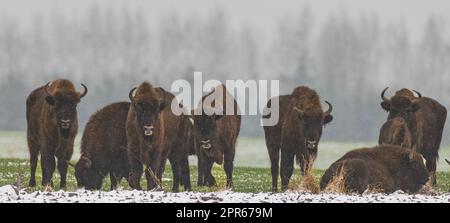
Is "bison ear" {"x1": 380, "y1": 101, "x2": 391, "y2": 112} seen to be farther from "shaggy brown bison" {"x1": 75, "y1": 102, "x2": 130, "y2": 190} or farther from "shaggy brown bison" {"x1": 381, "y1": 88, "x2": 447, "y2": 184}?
"shaggy brown bison" {"x1": 75, "y1": 102, "x2": 130, "y2": 190}

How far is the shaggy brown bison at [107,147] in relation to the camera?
63.7 feet

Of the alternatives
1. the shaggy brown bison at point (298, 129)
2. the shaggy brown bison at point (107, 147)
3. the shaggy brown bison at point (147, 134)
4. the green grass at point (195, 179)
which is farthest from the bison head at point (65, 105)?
the shaggy brown bison at point (298, 129)

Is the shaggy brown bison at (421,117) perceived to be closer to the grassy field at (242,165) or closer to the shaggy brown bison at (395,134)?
the shaggy brown bison at (395,134)

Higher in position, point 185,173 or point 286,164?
point 286,164

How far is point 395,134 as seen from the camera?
2073 cm

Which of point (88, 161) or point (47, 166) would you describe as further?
point (47, 166)

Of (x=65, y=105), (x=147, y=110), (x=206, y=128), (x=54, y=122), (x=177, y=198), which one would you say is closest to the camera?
(x=177, y=198)

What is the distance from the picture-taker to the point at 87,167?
1911 cm

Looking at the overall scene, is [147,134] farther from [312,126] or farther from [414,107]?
[414,107]

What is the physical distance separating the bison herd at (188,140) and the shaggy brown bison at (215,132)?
0.02 metres

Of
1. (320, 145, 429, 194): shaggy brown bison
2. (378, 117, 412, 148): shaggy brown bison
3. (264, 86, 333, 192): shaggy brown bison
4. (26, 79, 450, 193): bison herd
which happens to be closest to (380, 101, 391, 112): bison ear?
(26, 79, 450, 193): bison herd

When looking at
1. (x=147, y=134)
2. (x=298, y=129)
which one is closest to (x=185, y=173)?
(x=298, y=129)

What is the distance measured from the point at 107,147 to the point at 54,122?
1.27 m
